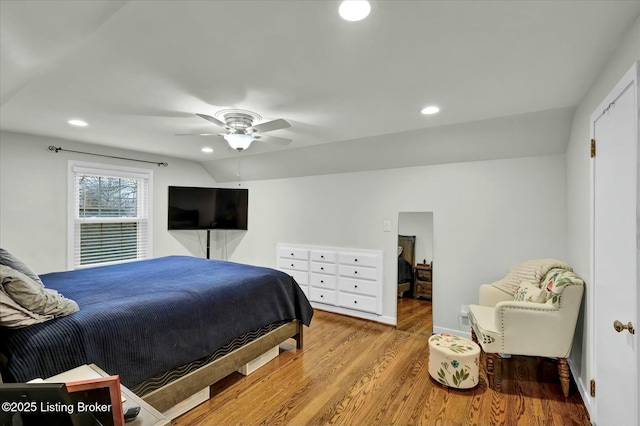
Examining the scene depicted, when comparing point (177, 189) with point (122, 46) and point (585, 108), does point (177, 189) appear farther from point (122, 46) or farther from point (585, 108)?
point (585, 108)

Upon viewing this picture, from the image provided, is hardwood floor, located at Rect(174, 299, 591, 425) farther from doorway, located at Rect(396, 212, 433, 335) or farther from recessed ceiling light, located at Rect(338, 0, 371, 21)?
recessed ceiling light, located at Rect(338, 0, 371, 21)

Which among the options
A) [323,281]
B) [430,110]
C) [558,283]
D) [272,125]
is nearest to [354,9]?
[272,125]

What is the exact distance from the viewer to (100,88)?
84.4 inches

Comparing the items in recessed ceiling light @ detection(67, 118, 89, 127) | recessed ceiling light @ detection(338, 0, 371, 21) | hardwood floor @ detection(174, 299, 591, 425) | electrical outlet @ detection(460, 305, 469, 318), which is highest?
recessed ceiling light @ detection(67, 118, 89, 127)

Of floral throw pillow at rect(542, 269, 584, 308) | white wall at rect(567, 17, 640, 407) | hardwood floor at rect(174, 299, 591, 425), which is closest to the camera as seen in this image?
white wall at rect(567, 17, 640, 407)

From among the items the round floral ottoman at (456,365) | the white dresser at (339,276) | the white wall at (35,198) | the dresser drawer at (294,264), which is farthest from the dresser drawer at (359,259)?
the white wall at (35,198)

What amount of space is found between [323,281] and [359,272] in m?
0.60

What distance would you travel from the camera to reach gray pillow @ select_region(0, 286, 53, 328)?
1461 mm

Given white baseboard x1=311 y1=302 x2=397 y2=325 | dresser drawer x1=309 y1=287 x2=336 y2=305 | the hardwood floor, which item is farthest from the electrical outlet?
dresser drawer x1=309 y1=287 x2=336 y2=305

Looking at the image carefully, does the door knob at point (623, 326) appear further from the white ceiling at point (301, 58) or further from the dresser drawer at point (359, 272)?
the dresser drawer at point (359, 272)

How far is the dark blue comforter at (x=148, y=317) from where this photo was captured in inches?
60.1

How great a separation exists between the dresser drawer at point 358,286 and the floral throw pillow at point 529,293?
5.25 ft

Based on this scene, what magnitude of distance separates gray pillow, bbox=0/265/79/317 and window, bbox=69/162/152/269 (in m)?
2.72

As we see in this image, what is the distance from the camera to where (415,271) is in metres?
3.79
